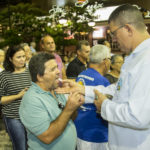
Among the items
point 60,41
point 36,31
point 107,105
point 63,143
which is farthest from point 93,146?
point 60,41

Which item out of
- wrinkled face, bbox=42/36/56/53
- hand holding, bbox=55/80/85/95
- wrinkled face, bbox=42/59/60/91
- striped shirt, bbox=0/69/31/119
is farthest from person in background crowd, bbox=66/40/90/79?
wrinkled face, bbox=42/59/60/91

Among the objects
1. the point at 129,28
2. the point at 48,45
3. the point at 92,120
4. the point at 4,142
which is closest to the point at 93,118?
the point at 92,120

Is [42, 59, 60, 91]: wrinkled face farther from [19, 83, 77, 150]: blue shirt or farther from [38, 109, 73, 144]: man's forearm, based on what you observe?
[38, 109, 73, 144]: man's forearm

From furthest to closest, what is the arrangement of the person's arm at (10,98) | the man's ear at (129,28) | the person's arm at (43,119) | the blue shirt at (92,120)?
the person's arm at (10,98) → the blue shirt at (92,120) → the person's arm at (43,119) → the man's ear at (129,28)

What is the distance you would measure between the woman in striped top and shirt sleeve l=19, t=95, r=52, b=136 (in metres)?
1.08

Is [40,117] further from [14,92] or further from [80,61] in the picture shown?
[80,61]

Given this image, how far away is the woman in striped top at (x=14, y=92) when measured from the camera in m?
2.73

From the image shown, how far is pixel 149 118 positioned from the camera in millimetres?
1302

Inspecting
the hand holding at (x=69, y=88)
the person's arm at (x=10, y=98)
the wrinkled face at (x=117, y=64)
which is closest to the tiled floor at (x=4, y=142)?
the person's arm at (x=10, y=98)

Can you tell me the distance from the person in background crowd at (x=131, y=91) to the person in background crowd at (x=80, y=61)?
222cm

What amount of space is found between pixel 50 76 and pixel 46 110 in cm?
29

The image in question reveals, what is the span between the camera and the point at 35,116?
1.56m

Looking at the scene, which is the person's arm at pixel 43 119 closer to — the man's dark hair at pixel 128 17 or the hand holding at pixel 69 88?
the hand holding at pixel 69 88

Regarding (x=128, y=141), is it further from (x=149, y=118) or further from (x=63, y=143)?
(x=63, y=143)
